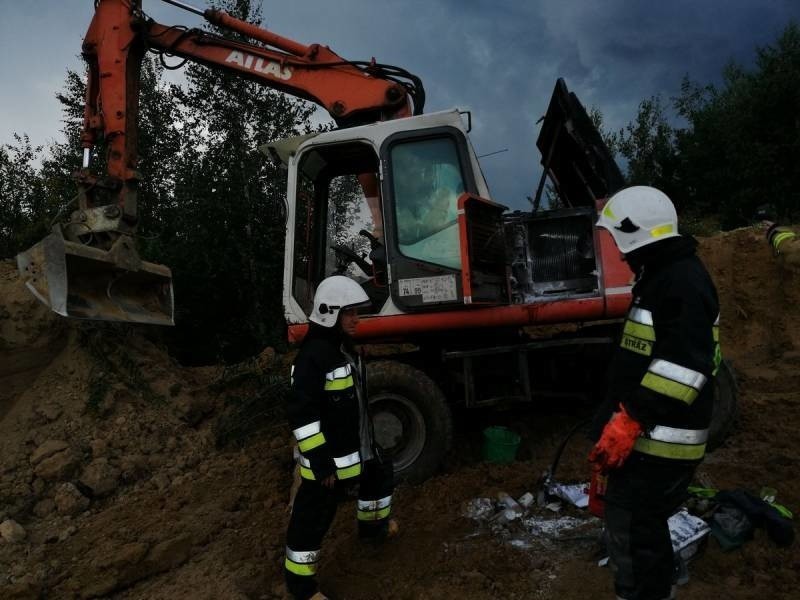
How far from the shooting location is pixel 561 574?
10.5 ft

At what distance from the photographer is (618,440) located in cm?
229

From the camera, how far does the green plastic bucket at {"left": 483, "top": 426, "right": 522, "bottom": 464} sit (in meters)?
4.89

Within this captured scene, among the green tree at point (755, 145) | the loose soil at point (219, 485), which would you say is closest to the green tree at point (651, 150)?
the green tree at point (755, 145)

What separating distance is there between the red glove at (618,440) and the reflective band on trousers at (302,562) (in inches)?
66.9

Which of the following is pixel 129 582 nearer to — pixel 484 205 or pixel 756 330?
pixel 484 205

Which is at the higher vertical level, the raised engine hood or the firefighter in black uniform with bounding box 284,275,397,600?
the raised engine hood

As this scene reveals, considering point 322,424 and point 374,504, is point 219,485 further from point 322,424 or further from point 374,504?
point 322,424

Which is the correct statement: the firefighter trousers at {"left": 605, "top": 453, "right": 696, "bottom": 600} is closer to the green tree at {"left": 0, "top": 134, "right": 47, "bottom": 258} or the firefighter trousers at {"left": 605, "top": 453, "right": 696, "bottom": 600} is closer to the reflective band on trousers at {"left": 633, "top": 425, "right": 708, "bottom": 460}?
the reflective band on trousers at {"left": 633, "top": 425, "right": 708, "bottom": 460}

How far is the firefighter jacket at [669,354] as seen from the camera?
222cm

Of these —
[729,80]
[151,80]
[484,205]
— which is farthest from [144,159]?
[729,80]

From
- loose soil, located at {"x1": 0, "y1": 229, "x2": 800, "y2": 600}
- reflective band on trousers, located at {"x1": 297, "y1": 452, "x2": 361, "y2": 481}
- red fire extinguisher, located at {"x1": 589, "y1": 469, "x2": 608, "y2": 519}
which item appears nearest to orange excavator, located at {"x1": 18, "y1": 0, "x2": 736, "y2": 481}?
loose soil, located at {"x1": 0, "y1": 229, "x2": 800, "y2": 600}

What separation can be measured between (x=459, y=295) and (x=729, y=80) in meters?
22.6

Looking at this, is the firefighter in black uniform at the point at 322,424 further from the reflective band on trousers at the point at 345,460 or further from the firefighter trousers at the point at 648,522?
the firefighter trousers at the point at 648,522

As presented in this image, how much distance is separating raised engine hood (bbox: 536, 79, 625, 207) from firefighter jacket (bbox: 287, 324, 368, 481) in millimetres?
2232
